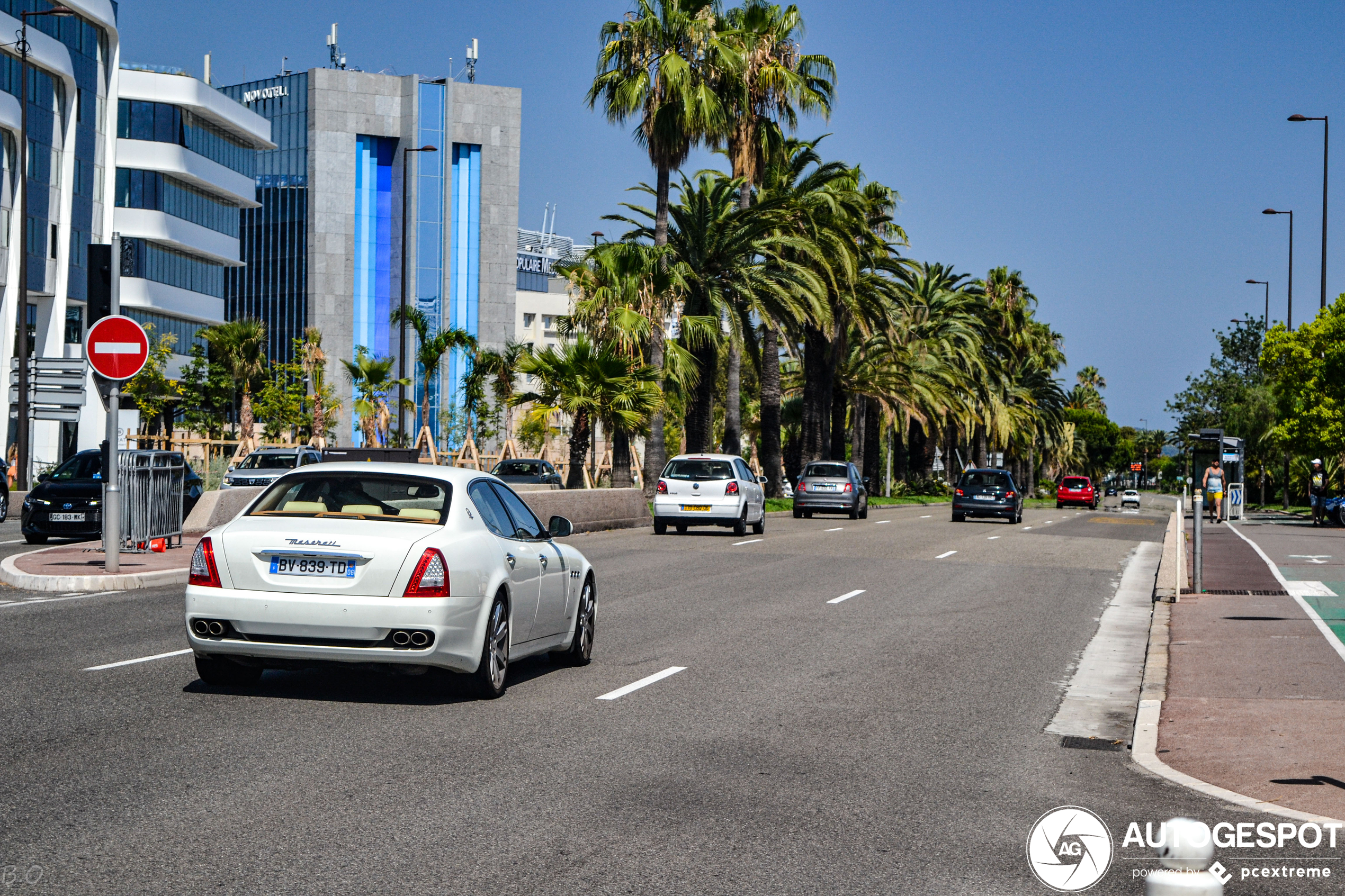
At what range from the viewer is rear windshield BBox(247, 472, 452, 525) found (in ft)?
31.3

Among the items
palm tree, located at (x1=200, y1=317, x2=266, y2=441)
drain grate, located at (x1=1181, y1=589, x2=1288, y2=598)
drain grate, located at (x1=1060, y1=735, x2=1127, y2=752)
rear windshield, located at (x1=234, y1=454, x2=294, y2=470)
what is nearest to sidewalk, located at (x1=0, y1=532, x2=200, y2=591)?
drain grate, located at (x1=1060, y1=735, x2=1127, y2=752)

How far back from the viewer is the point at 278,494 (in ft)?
32.1

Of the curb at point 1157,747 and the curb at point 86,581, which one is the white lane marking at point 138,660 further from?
the curb at point 1157,747

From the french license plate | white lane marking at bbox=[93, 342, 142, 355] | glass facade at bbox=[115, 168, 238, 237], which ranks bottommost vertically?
the french license plate

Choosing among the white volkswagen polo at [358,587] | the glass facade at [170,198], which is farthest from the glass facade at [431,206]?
the white volkswagen polo at [358,587]

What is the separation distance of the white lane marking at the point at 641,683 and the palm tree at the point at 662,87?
93.0ft

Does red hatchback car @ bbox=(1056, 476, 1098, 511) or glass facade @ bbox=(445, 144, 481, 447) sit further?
glass facade @ bbox=(445, 144, 481, 447)

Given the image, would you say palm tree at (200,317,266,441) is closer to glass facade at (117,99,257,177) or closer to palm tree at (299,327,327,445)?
palm tree at (299,327,327,445)

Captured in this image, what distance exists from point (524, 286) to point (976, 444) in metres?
86.7

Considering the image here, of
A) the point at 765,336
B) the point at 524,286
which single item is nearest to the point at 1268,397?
the point at 765,336

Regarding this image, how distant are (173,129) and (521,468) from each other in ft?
118

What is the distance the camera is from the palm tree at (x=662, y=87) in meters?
39.8

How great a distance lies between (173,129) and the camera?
2618 inches

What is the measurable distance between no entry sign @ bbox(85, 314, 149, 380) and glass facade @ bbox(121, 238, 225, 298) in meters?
47.0
